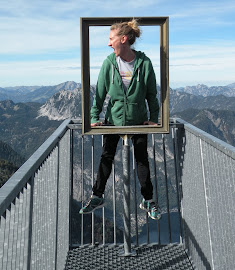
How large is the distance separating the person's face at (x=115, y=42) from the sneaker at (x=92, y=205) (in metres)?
1.55

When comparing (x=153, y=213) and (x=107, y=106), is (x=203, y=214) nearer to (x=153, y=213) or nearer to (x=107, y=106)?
(x=153, y=213)

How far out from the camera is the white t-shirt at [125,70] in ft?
11.8

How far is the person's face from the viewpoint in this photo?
3.51 meters

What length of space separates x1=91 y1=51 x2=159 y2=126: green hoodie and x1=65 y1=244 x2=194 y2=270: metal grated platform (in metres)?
1.60

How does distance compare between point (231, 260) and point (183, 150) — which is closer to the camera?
point (231, 260)

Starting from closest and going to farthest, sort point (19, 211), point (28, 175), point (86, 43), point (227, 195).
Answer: point (19, 211), point (28, 175), point (227, 195), point (86, 43)

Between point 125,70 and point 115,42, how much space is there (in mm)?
290

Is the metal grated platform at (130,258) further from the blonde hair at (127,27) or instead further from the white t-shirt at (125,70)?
the blonde hair at (127,27)

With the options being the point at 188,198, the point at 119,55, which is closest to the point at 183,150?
the point at 188,198

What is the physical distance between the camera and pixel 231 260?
270cm

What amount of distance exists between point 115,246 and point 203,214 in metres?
1.39

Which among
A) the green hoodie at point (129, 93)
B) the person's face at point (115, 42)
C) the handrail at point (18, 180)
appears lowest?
the handrail at point (18, 180)

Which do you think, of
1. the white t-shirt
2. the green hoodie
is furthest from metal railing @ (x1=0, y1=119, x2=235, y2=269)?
the white t-shirt

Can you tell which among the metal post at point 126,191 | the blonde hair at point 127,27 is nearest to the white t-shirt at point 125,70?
the blonde hair at point 127,27
